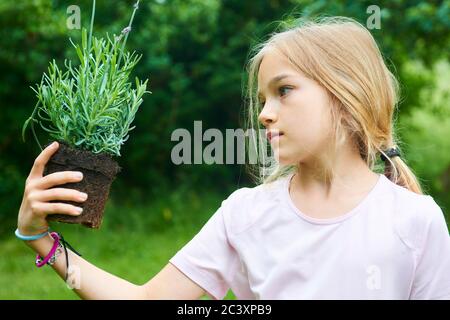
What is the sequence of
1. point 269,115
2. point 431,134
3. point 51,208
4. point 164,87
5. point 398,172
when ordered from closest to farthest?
1. point 51,208
2. point 269,115
3. point 398,172
4. point 164,87
5. point 431,134

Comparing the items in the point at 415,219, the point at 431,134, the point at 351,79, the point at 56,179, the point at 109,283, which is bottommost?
the point at 109,283

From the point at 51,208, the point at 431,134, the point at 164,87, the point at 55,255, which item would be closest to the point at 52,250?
the point at 55,255

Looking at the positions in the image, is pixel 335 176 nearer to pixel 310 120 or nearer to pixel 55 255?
pixel 310 120

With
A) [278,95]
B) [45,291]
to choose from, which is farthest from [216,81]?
[278,95]

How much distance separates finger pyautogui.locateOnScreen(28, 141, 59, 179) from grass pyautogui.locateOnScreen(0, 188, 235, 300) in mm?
2830

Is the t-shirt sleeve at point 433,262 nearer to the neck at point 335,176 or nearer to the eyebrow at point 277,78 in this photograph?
the neck at point 335,176

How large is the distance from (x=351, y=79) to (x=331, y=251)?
537 mm

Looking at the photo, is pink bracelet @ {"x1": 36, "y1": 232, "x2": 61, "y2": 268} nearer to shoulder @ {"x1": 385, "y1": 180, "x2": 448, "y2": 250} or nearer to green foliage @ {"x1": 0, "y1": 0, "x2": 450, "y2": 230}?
shoulder @ {"x1": 385, "y1": 180, "x2": 448, "y2": 250}

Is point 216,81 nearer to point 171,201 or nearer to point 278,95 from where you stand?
point 171,201

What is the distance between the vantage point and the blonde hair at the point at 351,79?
2.12 m

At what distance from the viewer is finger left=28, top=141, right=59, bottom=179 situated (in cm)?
190

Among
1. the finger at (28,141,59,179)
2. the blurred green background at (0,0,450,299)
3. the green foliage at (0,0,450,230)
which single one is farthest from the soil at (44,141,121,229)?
the green foliage at (0,0,450,230)

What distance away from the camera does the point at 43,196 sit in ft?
6.05

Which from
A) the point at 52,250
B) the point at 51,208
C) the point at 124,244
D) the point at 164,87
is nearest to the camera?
the point at 51,208
